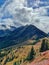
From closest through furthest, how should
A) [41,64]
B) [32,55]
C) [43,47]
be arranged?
1. [41,64]
2. [32,55]
3. [43,47]

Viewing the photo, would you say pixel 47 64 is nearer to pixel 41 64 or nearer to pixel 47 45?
pixel 41 64

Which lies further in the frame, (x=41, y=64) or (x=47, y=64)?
(x=41, y=64)

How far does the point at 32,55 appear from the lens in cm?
16525

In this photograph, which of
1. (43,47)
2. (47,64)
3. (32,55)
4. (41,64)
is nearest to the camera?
(47,64)

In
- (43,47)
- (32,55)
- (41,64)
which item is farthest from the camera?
(43,47)

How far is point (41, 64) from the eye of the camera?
10888 centimetres

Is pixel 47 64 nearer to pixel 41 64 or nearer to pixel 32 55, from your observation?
pixel 41 64

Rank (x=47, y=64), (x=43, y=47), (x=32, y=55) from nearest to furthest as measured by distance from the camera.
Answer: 1. (x=47, y=64)
2. (x=32, y=55)
3. (x=43, y=47)

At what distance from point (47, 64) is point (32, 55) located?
63.9 metres

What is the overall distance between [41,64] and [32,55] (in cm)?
5642

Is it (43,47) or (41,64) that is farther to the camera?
(43,47)

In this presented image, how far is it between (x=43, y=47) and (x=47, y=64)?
83008 mm

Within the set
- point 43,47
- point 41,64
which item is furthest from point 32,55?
point 41,64

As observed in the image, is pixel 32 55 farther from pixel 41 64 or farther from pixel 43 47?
pixel 41 64
